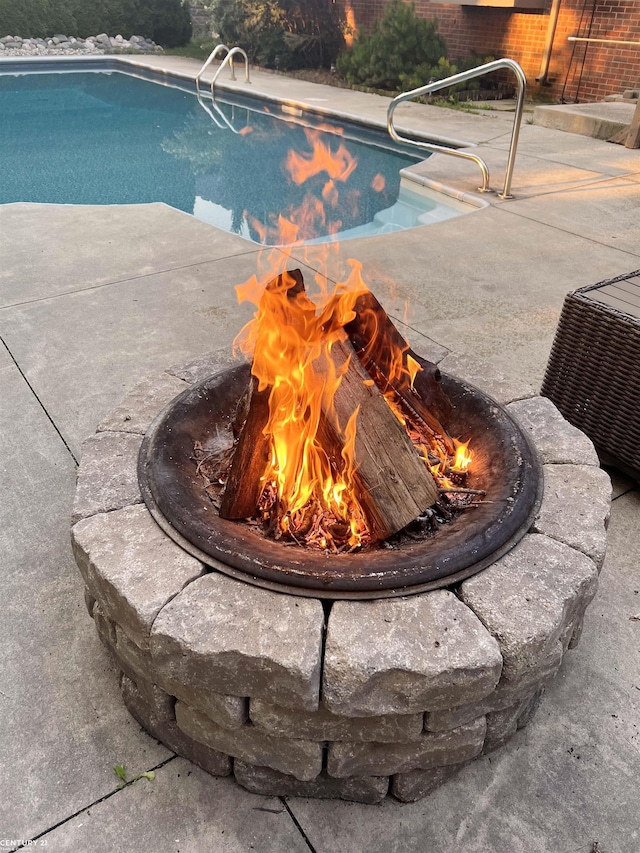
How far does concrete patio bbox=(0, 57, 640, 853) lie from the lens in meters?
1.60

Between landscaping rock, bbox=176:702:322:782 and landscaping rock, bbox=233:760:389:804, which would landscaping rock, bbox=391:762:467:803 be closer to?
landscaping rock, bbox=233:760:389:804

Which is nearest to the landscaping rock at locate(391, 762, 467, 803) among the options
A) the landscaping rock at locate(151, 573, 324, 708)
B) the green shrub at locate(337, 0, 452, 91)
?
the landscaping rock at locate(151, 573, 324, 708)

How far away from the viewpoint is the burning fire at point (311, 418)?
74.6 inches

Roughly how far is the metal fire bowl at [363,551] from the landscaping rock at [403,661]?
85mm

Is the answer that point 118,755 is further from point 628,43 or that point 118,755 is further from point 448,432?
point 628,43

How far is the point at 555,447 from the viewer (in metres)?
2.14

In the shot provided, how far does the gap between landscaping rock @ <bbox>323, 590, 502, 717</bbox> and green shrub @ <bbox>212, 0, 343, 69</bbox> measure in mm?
15233

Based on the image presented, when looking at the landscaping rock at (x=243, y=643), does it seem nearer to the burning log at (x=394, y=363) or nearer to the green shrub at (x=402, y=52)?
the burning log at (x=394, y=363)

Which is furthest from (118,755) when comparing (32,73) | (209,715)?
(32,73)

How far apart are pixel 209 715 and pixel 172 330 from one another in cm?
263

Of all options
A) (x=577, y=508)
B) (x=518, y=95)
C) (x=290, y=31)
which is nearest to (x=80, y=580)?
(x=577, y=508)

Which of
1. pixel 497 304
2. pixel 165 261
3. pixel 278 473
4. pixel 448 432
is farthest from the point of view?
pixel 165 261

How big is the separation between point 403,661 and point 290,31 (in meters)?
16.4

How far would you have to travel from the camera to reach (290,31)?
14.6 meters
